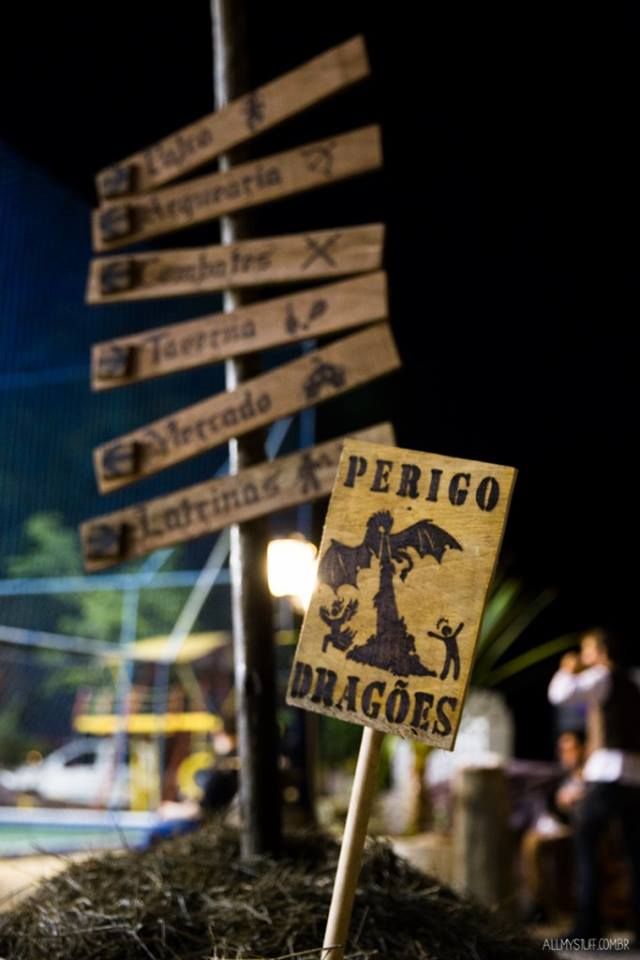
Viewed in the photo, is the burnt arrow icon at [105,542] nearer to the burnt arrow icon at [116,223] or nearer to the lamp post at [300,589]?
the burnt arrow icon at [116,223]

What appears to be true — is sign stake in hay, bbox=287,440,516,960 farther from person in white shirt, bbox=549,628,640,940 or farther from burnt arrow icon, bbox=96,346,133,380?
person in white shirt, bbox=549,628,640,940

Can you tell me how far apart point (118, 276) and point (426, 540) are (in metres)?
1.40

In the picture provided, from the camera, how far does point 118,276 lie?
2645mm

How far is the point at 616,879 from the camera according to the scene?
5.62m

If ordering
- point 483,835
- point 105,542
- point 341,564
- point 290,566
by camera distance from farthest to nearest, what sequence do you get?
point 290,566 < point 483,835 < point 105,542 < point 341,564

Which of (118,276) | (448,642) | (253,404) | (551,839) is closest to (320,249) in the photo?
(253,404)

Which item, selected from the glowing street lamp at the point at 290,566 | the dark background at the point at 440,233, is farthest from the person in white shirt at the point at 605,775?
the dark background at the point at 440,233

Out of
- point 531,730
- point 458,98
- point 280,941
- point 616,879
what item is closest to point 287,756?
point 616,879

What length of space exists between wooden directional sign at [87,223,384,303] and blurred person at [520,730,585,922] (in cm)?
372

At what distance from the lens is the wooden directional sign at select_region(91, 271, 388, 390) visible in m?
2.33

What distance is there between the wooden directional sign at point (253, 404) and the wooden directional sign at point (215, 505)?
0.10 m

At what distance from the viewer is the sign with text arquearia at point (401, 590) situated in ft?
5.00

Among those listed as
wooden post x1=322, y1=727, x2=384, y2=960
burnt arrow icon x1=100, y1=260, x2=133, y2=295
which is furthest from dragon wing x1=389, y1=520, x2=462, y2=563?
burnt arrow icon x1=100, y1=260, x2=133, y2=295

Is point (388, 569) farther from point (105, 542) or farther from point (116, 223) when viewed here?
point (116, 223)
